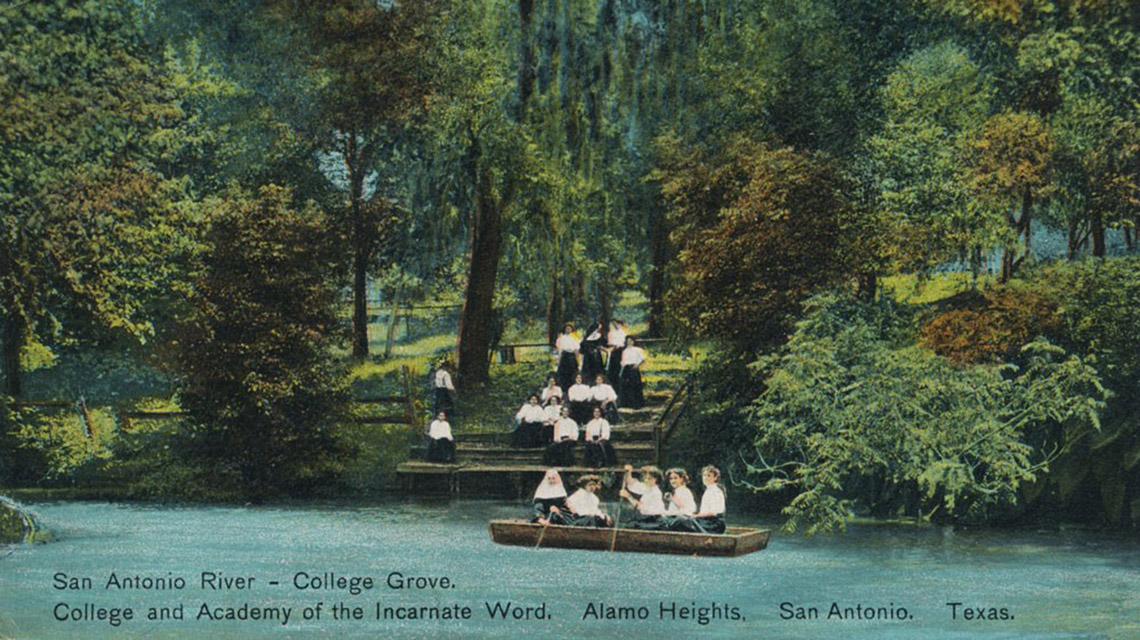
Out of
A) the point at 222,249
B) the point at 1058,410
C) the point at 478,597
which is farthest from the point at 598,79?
the point at 478,597

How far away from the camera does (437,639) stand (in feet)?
47.3

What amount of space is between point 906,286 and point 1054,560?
3.77 metres

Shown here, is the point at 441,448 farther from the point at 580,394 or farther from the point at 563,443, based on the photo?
the point at 580,394

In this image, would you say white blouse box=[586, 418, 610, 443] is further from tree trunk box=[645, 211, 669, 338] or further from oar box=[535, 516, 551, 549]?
oar box=[535, 516, 551, 549]

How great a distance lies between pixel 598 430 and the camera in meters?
21.1

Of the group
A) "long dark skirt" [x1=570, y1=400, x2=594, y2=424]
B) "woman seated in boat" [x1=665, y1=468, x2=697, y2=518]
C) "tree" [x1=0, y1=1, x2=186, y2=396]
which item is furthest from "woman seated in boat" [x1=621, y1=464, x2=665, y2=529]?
"tree" [x1=0, y1=1, x2=186, y2=396]

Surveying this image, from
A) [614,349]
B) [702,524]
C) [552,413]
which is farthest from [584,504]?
[614,349]

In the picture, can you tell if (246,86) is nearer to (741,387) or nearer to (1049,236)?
(741,387)

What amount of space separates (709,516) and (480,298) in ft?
22.6

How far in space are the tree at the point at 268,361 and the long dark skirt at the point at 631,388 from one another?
3.50 m

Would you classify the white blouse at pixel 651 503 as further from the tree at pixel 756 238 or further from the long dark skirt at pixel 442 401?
the long dark skirt at pixel 442 401

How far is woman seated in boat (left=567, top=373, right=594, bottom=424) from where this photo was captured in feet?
71.5

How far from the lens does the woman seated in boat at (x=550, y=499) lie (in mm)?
18078

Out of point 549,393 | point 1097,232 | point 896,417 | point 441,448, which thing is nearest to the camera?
point 1097,232
